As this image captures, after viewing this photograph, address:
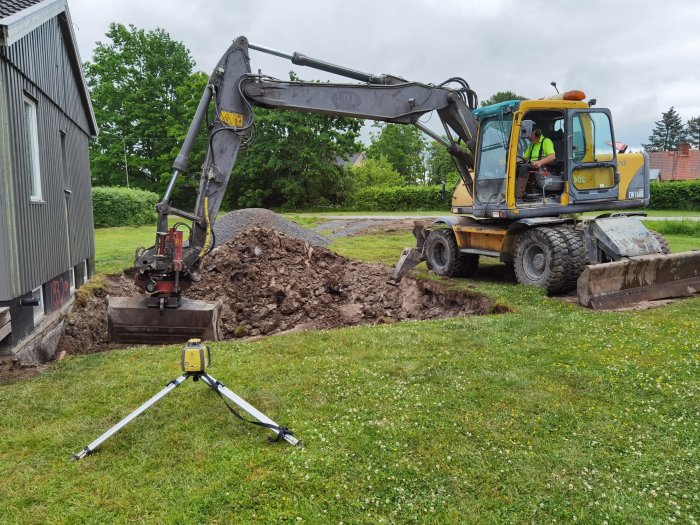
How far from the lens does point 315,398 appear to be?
4.80 meters

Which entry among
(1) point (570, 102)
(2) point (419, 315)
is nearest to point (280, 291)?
(2) point (419, 315)

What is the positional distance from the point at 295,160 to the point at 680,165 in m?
36.6

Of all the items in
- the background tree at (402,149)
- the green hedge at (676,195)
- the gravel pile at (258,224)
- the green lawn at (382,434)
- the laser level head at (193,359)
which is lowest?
the green lawn at (382,434)

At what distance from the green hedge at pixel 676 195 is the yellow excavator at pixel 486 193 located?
2595cm

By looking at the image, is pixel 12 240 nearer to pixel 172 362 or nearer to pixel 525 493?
pixel 172 362

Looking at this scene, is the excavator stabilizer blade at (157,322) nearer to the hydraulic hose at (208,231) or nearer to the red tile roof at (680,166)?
the hydraulic hose at (208,231)

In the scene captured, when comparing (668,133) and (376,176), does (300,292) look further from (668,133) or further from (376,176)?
(668,133)

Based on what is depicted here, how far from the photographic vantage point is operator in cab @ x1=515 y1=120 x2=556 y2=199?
8.79 metres

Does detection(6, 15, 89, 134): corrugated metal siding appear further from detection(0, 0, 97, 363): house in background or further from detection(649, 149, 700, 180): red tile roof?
detection(649, 149, 700, 180): red tile roof

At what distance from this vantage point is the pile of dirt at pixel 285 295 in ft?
28.8

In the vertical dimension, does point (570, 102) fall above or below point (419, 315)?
above

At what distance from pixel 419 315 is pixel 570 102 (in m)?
4.36

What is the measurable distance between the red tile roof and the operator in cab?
47853mm

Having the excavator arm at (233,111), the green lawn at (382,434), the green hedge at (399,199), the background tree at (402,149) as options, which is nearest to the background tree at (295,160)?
the green hedge at (399,199)
